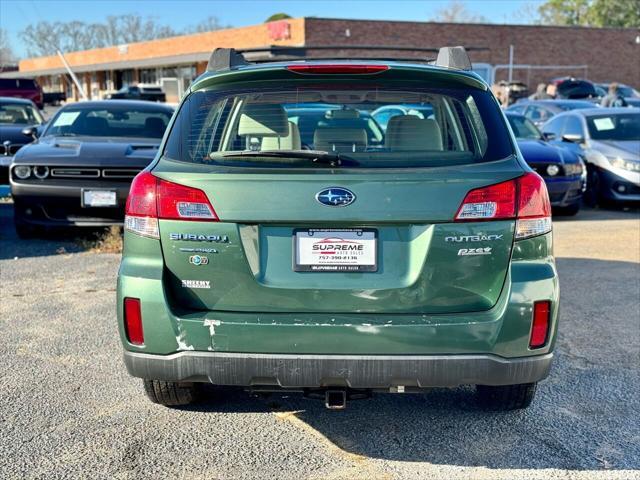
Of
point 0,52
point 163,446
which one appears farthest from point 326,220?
point 0,52

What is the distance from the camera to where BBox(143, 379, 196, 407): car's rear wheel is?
367 cm

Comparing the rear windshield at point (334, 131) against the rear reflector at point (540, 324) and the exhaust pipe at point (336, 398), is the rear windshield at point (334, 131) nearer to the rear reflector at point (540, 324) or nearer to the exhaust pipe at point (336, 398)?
the rear reflector at point (540, 324)

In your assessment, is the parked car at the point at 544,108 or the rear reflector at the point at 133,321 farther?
the parked car at the point at 544,108

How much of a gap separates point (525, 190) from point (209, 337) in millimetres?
1468

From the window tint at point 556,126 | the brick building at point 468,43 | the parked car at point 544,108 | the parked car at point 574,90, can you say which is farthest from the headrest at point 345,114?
the brick building at point 468,43

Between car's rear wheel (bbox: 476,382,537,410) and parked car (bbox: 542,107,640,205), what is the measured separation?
816 cm

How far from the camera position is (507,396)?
376cm

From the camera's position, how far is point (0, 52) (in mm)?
32094

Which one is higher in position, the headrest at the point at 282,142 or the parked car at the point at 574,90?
the headrest at the point at 282,142

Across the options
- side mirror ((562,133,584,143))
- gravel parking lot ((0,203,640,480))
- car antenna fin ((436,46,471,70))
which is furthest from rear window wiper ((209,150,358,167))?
side mirror ((562,133,584,143))

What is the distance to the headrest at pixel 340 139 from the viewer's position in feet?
11.5

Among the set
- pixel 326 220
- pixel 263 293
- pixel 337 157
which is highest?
pixel 337 157

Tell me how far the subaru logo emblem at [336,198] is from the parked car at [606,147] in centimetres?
912

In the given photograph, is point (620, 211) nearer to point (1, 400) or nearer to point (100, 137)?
point (100, 137)
